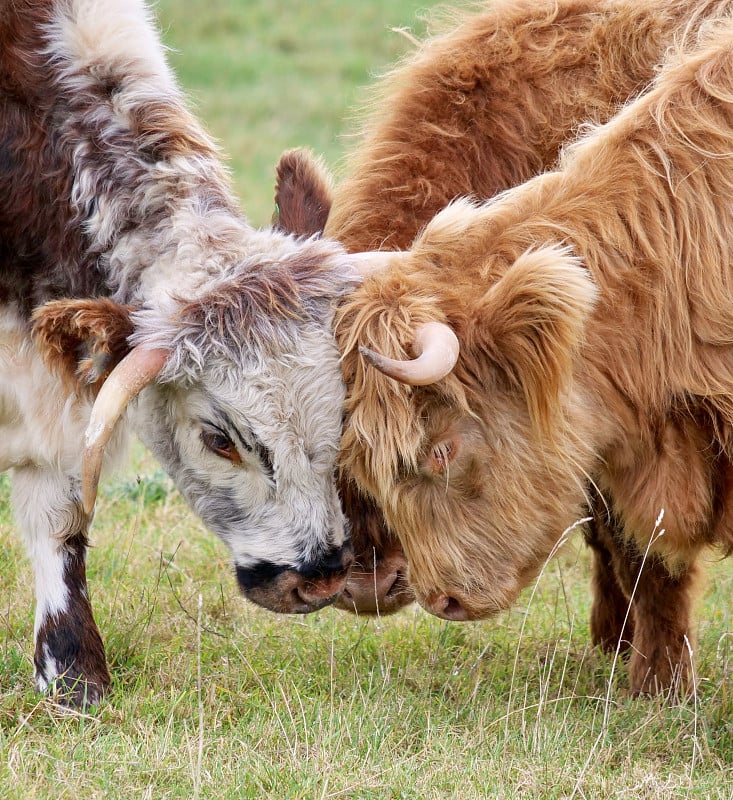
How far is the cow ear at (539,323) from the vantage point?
3592 mm

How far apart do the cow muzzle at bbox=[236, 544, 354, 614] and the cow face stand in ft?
0.69

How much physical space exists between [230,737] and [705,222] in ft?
6.63

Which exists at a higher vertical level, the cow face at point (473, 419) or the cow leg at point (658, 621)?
the cow face at point (473, 419)

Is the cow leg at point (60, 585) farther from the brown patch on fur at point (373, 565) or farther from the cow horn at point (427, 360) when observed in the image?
the cow horn at point (427, 360)

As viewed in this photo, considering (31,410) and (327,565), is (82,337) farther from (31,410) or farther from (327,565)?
(327,565)

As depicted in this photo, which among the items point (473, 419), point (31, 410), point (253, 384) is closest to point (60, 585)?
point (31, 410)

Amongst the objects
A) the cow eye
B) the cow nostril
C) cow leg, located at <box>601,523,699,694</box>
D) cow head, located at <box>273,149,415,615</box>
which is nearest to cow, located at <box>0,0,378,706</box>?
the cow eye

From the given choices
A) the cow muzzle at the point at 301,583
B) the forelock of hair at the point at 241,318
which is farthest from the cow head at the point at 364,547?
the forelock of hair at the point at 241,318

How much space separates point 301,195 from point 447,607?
146 cm

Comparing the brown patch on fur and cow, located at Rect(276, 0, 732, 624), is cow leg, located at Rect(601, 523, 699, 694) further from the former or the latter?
the brown patch on fur

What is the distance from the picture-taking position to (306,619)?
514 centimetres

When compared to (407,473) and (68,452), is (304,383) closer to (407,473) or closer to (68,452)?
(407,473)

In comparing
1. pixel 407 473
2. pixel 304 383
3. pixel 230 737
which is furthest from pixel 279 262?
pixel 230 737

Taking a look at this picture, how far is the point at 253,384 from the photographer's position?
12.9 feet
